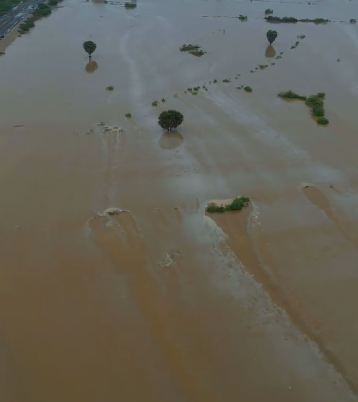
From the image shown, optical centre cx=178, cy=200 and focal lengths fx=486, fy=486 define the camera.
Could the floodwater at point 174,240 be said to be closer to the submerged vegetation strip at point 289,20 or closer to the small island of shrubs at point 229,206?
the small island of shrubs at point 229,206

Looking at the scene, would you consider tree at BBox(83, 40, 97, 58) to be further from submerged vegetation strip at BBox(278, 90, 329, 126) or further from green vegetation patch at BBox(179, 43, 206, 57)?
submerged vegetation strip at BBox(278, 90, 329, 126)

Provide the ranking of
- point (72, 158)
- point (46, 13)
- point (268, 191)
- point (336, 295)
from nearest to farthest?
point (336, 295) < point (268, 191) < point (72, 158) < point (46, 13)

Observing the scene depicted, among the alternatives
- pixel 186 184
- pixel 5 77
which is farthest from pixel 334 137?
pixel 5 77

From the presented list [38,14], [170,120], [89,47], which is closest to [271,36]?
[89,47]

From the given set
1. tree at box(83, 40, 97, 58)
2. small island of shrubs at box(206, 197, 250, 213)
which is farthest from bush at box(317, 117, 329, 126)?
tree at box(83, 40, 97, 58)

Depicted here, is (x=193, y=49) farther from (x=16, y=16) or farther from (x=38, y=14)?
(x=16, y=16)

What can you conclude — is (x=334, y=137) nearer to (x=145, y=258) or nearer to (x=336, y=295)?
(x=336, y=295)
